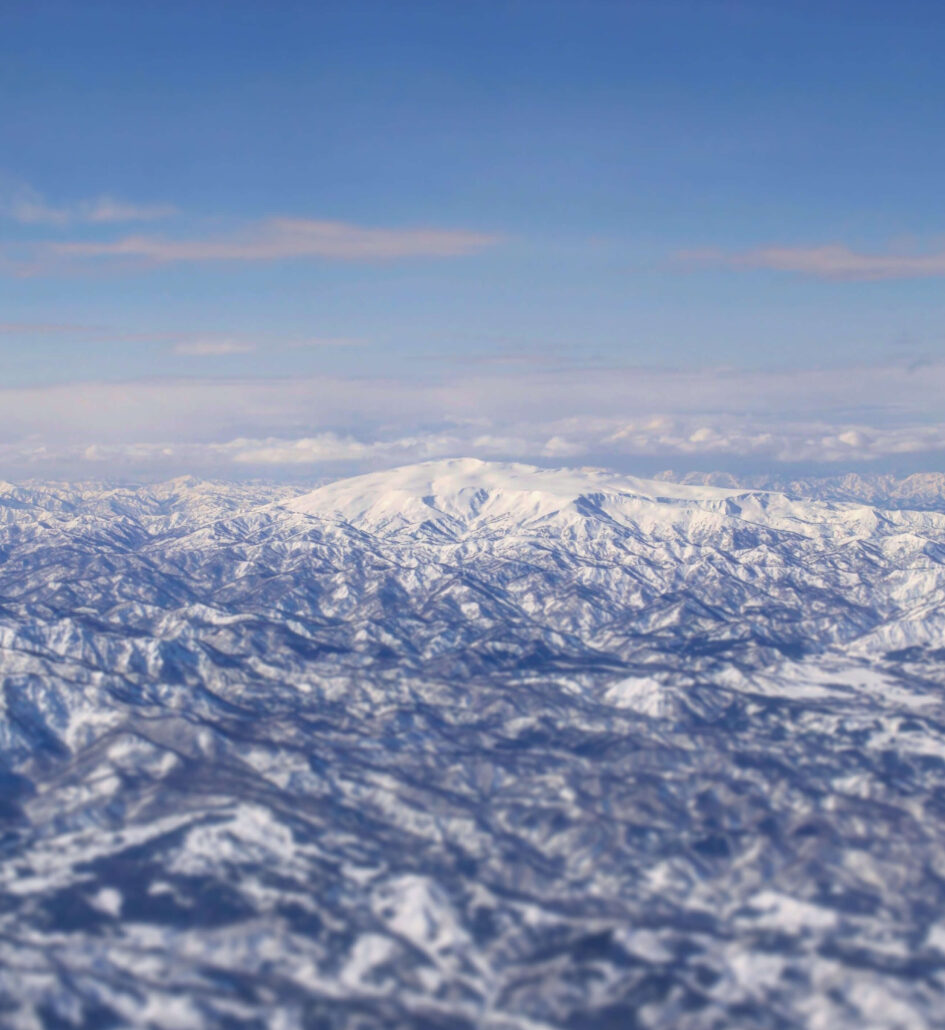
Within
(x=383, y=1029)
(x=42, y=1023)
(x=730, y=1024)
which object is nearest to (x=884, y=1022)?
(x=730, y=1024)

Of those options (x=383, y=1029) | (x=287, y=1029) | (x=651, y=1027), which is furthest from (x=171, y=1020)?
(x=651, y=1027)

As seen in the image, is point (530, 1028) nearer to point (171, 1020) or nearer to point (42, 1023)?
point (171, 1020)

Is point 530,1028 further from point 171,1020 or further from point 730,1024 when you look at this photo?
point 171,1020

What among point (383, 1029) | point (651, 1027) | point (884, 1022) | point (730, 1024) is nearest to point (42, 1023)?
point (383, 1029)

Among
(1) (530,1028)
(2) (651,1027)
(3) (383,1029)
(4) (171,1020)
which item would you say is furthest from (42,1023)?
(2) (651,1027)

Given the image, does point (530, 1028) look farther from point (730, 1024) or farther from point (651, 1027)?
point (730, 1024)

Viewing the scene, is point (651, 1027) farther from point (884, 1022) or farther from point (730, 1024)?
point (884, 1022)
